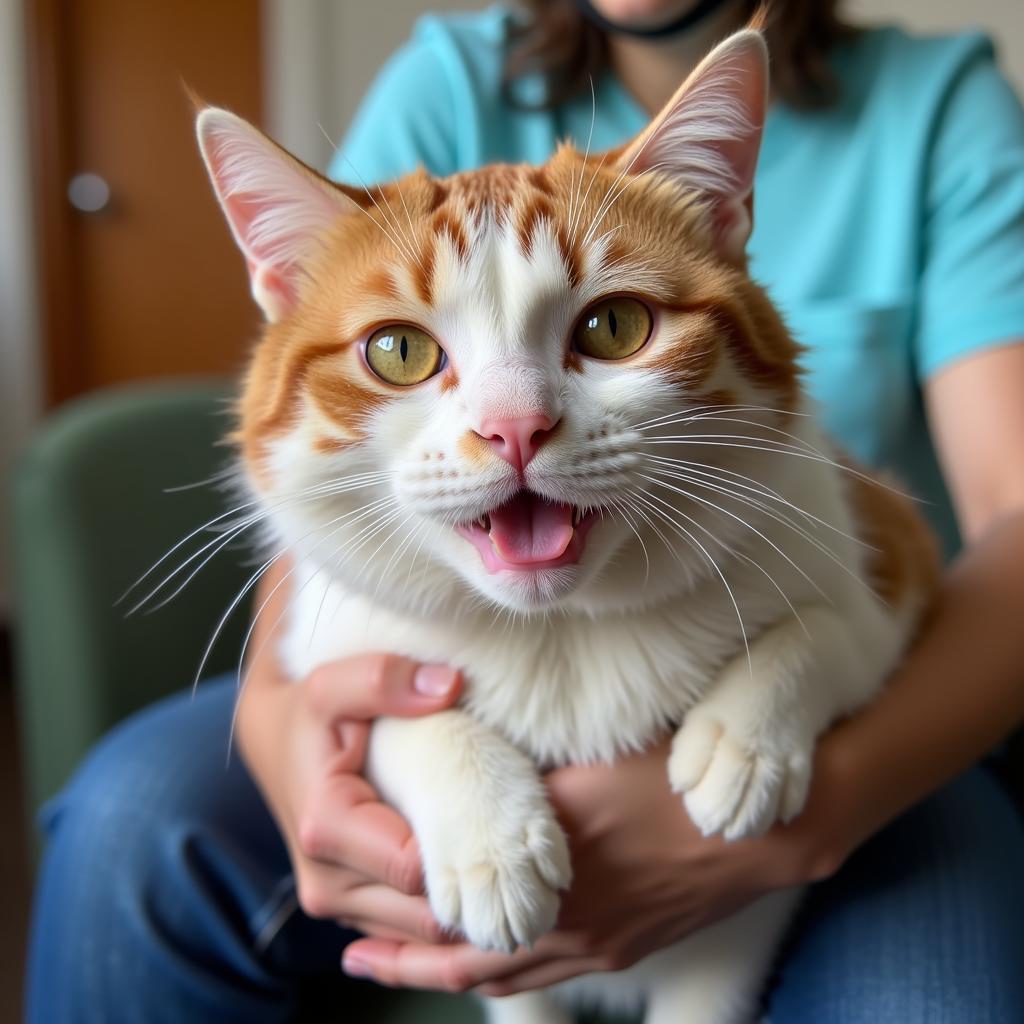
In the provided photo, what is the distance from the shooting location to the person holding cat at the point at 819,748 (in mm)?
712

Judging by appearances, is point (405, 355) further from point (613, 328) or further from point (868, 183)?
point (868, 183)

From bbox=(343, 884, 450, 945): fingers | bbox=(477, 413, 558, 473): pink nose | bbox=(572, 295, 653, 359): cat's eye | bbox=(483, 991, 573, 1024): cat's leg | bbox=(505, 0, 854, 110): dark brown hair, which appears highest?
bbox=(505, 0, 854, 110): dark brown hair

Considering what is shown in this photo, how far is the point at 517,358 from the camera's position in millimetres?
583

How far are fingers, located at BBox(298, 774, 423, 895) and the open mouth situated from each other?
24cm

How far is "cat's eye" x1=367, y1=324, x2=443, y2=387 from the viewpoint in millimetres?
620

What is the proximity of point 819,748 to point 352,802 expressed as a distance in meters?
0.36

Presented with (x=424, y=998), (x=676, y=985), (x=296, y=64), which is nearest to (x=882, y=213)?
(x=676, y=985)

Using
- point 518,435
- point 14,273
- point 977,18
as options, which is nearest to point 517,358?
point 518,435

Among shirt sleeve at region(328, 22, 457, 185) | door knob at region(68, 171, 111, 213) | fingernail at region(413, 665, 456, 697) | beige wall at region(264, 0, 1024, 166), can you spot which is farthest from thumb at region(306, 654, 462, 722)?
door knob at region(68, 171, 111, 213)

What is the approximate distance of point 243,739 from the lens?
94cm

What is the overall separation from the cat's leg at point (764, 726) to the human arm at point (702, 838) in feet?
0.12

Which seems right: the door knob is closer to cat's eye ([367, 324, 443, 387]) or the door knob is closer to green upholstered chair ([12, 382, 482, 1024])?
green upholstered chair ([12, 382, 482, 1024])

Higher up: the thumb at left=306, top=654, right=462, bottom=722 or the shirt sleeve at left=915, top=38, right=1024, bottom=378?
the shirt sleeve at left=915, top=38, right=1024, bottom=378

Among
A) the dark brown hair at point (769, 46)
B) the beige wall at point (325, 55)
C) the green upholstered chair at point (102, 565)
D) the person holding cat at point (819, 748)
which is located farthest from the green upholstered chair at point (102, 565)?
the beige wall at point (325, 55)
